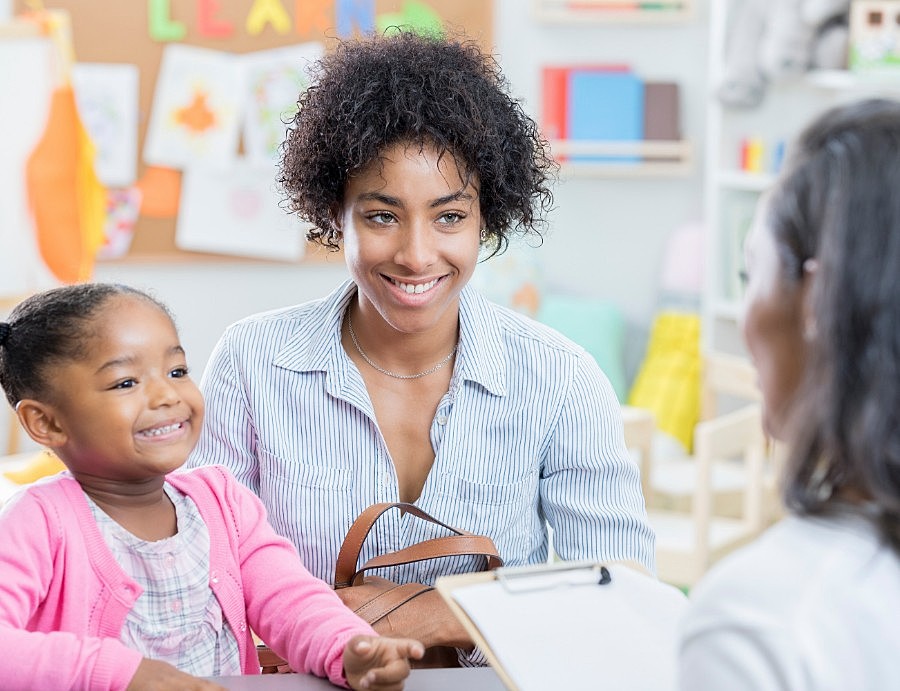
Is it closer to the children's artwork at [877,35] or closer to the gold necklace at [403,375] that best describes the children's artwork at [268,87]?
the children's artwork at [877,35]

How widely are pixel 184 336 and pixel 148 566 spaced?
2684mm

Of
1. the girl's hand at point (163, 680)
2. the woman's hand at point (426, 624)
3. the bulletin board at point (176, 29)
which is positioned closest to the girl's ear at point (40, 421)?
the girl's hand at point (163, 680)

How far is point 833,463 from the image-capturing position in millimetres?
733

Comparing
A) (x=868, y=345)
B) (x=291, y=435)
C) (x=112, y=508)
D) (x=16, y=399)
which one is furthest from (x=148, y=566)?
(x=868, y=345)

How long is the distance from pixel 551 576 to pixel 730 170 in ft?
9.33

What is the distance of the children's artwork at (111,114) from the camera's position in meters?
3.64

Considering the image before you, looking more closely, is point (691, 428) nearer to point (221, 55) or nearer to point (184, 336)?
point (184, 336)

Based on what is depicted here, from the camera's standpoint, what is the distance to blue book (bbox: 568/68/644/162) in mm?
3824

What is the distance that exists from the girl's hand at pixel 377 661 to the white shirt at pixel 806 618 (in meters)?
0.37

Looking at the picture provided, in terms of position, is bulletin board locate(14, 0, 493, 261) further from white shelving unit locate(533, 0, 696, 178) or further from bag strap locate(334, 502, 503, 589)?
bag strap locate(334, 502, 503, 589)

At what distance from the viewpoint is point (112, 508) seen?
1.21 metres

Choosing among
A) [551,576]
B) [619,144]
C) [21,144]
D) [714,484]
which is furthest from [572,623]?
[619,144]

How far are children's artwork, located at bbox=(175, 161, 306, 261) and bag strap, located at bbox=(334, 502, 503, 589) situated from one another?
8.05ft

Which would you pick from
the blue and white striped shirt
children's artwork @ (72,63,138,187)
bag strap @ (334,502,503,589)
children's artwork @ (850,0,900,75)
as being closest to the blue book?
children's artwork @ (850,0,900,75)
